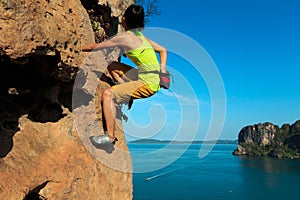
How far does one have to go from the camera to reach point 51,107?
395 cm

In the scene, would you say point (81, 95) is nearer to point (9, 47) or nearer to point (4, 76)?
point (4, 76)

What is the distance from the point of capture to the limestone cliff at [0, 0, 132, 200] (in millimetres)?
2877

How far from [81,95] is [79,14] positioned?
43.8 inches

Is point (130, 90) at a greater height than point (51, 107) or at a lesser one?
greater

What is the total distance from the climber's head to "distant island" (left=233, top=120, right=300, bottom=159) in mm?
133670

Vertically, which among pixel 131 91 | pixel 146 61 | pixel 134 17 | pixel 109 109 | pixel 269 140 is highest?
pixel 269 140

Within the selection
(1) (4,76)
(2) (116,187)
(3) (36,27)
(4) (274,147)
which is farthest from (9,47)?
(4) (274,147)

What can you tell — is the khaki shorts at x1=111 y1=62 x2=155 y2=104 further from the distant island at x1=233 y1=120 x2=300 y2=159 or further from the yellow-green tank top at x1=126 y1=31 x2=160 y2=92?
the distant island at x1=233 y1=120 x2=300 y2=159

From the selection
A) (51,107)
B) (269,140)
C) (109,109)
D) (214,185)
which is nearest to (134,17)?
(109,109)

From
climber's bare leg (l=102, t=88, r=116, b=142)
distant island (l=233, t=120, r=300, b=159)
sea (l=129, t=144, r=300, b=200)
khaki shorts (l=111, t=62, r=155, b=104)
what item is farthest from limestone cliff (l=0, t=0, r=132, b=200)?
distant island (l=233, t=120, r=300, b=159)

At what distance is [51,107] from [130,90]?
112cm

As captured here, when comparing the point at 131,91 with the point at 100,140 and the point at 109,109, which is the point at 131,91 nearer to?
the point at 109,109

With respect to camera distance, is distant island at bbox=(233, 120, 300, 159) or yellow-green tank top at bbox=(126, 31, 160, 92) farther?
distant island at bbox=(233, 120, 300, 159)

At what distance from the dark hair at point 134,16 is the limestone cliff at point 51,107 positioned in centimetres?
59
